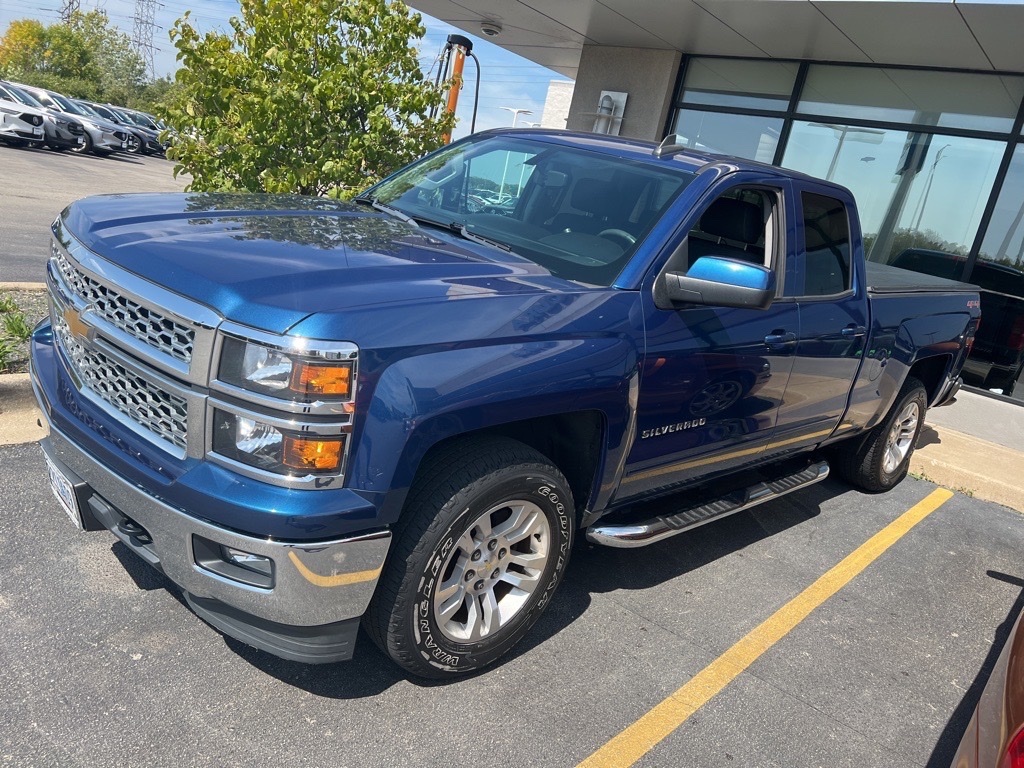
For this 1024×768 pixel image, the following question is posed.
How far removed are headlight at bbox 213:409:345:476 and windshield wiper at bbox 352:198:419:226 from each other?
164 cm

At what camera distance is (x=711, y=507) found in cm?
409

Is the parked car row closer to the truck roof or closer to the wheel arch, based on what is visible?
the truck roof

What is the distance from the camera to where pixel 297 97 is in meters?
5.91

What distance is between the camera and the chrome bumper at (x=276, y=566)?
8.02 feet

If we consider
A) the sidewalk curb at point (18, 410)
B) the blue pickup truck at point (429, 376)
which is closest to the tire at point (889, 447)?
the blue pickup truck at point (429, 376)

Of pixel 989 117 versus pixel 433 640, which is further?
pixel 989 117

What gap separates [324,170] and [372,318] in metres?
3.99

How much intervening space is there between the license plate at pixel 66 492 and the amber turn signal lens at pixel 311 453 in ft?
3.14

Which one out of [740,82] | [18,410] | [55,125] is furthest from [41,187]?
[18,410]

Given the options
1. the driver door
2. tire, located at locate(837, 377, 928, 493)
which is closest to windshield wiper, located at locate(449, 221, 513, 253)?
the driver door

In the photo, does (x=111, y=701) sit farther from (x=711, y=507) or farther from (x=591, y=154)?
(x=591, y=154)

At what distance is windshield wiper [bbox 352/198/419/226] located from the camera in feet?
12.7

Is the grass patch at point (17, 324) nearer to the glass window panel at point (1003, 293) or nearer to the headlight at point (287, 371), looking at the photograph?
the headlight at point (287, 371)

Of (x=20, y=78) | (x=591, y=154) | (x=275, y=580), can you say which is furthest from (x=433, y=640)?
(x=20, y=78)
